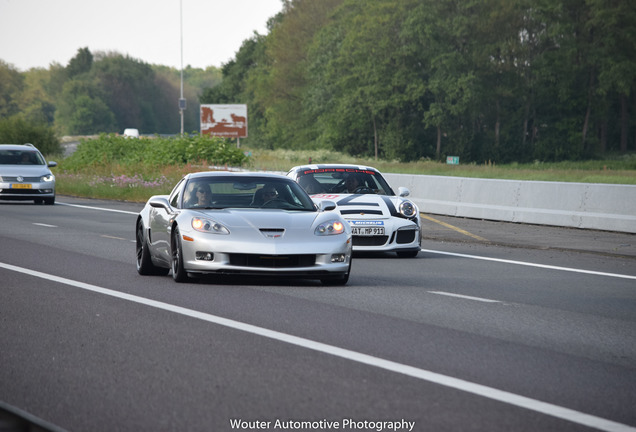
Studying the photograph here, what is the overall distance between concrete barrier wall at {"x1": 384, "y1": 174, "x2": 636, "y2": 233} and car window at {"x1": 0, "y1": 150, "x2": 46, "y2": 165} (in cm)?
1142

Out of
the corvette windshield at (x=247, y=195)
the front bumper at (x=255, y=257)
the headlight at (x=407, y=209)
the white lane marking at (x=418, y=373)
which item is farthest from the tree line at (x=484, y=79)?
the white lane marking at (x=418, y=373)

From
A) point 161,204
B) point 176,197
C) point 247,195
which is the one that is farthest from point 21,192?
point 247,195

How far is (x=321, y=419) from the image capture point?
545cm

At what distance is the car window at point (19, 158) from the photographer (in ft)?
105

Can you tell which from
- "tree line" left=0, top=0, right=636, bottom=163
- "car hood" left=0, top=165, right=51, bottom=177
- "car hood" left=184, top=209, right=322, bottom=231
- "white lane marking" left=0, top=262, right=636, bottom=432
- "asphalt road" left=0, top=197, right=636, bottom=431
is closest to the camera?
"white lane marking" left=0, top=262, right=636, bottom=432

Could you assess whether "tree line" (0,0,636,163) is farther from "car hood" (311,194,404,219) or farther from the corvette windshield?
the corvette windshield

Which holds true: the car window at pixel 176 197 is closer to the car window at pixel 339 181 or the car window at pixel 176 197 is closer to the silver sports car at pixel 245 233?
the silver sports car at pixel 245 233

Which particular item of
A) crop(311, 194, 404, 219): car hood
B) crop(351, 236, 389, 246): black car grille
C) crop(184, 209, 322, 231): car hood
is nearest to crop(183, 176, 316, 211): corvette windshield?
crop(184, 209, 322, 231): car hood

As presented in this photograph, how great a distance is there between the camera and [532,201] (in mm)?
23188

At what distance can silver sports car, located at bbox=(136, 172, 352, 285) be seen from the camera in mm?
11469

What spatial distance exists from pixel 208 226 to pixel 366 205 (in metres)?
4.74

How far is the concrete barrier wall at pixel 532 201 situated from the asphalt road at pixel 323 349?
20.6 ft

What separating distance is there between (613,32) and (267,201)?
74690mm

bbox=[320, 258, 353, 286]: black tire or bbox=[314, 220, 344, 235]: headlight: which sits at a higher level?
bbox=[314, 220, 344, 235]: headlight
